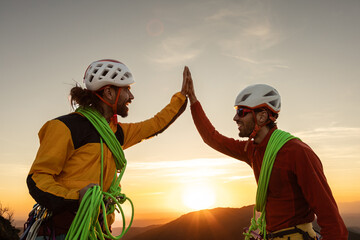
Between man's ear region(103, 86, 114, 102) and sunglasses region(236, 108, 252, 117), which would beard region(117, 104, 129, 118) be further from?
sunglasses region(236, 108, 252, 117)

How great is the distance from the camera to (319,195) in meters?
4.70

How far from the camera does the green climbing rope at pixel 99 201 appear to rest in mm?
4035

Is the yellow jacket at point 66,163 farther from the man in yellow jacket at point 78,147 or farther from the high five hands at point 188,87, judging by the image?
the high five hands at point 188,87

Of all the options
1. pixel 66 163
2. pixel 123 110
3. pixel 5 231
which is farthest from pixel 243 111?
pixel 5 231

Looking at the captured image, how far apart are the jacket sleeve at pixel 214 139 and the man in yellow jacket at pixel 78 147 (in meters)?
1.72

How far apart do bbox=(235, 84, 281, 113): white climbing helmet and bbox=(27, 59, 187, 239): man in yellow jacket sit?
205 cm

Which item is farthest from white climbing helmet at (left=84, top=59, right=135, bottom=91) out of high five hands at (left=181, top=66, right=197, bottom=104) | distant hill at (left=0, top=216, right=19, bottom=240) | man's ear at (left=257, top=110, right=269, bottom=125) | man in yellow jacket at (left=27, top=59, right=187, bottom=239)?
distant hill at (left=0, top=216, right=19, bottom=240)

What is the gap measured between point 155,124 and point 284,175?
239 cm

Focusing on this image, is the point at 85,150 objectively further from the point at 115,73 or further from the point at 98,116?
the point at 115,73

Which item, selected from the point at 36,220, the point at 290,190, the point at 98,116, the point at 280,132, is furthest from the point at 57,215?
the point at 280,132

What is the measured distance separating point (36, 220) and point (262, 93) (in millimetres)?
4382

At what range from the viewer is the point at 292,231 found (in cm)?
497

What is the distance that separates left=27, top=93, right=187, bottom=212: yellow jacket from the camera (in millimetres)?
4051

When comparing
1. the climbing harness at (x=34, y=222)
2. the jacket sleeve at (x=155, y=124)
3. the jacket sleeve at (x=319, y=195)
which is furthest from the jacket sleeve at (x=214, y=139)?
the climbing harness at (x=34, y=222)
